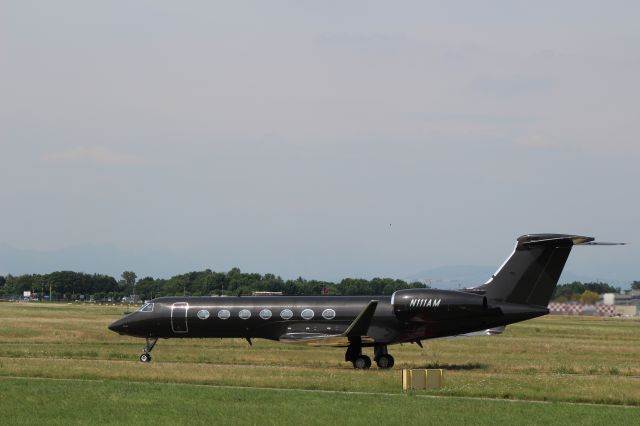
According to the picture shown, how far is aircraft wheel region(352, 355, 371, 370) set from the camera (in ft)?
116

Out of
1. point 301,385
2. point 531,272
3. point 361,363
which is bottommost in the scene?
point 301,385

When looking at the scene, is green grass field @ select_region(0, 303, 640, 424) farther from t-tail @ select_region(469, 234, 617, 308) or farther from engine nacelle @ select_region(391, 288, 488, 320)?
t-tail @ select_region(469, 234, 617, 308)

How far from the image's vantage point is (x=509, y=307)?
3484cm

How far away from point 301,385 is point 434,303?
26.8 ft

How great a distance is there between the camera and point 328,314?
3647 centimetres

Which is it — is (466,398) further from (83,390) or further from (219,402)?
(83,390)

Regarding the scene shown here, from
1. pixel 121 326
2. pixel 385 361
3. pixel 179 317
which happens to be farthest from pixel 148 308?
pixel 385 361

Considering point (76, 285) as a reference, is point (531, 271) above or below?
below

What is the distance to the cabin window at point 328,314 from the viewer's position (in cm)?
3644

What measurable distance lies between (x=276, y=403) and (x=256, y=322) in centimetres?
1362

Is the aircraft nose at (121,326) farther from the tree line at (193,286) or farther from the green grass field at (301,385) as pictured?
the tree line at (193,286)

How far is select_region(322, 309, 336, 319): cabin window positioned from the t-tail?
5.71 m

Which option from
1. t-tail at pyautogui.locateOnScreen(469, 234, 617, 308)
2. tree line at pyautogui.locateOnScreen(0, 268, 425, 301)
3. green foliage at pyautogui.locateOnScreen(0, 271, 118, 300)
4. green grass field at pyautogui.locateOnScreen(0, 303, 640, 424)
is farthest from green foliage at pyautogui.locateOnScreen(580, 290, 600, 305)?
green foliage at pyautogui.locateOnScreen(0, 271, 118, 300)

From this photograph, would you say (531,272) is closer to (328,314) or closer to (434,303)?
(434,303)
